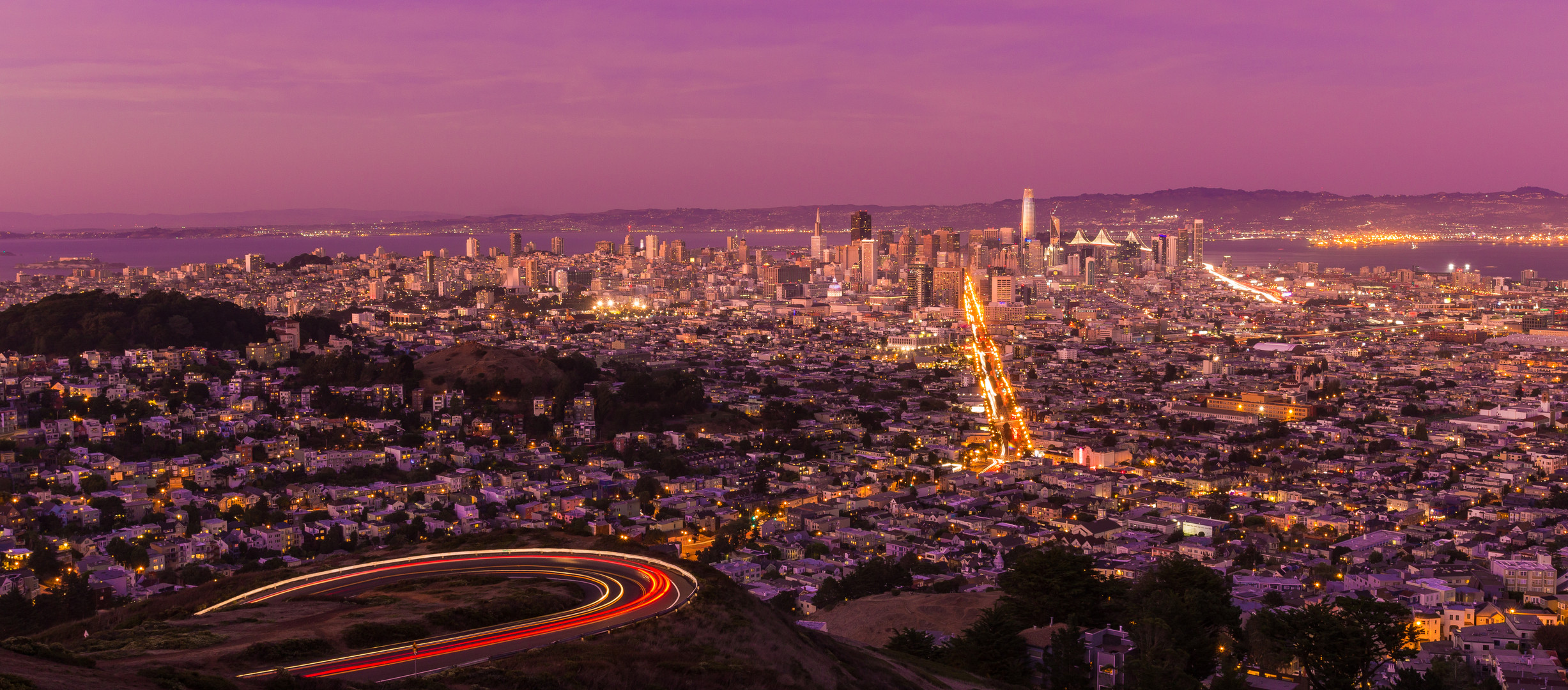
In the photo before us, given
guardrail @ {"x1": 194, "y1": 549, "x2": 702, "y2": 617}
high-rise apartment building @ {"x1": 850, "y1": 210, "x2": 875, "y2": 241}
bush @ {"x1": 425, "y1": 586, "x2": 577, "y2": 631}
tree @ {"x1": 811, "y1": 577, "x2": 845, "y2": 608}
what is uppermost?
high-rise apartment building @ {"x1": 850, "y1": 210, "x2": 875, "y2": 241}

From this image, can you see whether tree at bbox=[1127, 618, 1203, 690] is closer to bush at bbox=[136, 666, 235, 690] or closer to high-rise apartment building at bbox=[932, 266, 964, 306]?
bush at bbox=[136, 666, 235, 690]

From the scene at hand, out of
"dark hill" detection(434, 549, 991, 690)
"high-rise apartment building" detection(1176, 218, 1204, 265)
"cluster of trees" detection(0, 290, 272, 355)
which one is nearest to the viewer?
"dark hill" detection(434, 549, 991, 690)

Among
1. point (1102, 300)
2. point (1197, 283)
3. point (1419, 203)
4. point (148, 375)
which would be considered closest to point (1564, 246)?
point (1419, 203)

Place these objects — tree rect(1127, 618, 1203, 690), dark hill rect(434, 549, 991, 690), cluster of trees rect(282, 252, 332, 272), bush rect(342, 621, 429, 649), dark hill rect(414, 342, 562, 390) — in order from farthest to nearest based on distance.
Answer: cluster of trees rect(282, 252, 332, 272), dark hill rect(414, 342, 562, 390), tree rect(1127, 618, 1203, 690), bush rect(342, 621, 429, 649), dark hill rect(434, 549, 991, 690)

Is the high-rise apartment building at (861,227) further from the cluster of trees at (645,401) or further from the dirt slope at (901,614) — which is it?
the dirt slope at (901,614)

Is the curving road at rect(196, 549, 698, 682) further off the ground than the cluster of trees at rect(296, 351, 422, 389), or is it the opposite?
the curving road at rect(196, 549, 698, 682)

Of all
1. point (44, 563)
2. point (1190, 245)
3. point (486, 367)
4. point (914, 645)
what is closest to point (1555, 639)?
point (914, 645)

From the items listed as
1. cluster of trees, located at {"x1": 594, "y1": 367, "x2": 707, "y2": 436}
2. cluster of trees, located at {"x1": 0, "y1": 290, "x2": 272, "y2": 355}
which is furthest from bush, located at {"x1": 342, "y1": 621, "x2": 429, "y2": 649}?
cluster of trees, located at {"x1": 0, "y1": 290, "x2": 272, "y2": 355}

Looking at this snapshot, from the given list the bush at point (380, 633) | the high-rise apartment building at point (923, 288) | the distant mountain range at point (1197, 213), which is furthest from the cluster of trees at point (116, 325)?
the distant mountain range at point (1197, 213)

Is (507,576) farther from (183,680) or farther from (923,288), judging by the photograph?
(923,288)
